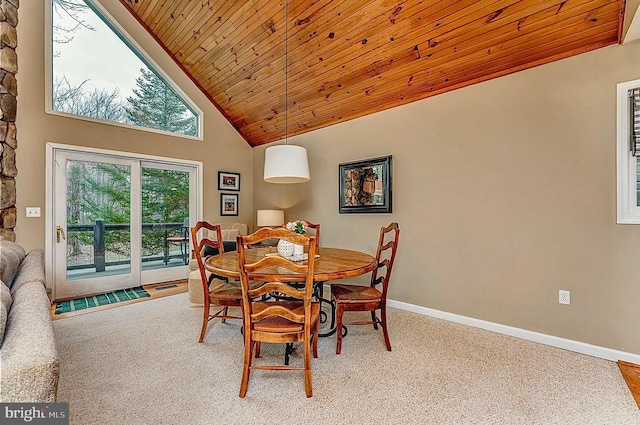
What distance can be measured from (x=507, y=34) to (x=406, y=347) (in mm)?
2689

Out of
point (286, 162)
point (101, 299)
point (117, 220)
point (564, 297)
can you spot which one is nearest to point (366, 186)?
point (286, 162)

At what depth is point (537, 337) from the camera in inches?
100

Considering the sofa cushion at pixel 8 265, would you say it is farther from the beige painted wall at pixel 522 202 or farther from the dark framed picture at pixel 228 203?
the dark framed picture at pixel 228 203

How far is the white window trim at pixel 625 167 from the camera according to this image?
2.18 metres

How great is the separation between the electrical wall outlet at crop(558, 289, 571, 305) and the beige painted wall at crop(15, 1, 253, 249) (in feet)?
15.1

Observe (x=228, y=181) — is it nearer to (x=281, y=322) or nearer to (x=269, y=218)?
(x=269, y=218)

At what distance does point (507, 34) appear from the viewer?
243 cm

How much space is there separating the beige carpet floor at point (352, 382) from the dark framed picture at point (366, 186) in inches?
59.1

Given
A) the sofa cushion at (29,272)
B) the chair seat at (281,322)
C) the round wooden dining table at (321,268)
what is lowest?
the chair seat at (281,322)

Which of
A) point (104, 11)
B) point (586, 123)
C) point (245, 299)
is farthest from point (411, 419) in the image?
point (104, 11)

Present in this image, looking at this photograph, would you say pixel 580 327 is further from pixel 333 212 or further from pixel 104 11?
pixel 104 11

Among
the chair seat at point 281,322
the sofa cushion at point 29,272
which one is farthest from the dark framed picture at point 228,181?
the chair seat at point 281,322

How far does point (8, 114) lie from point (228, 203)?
9.30 ft

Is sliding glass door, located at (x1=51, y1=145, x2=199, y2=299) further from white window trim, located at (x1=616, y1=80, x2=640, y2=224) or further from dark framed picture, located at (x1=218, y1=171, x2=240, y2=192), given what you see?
white window trim, located at (x1=616, y1=80, x2=640, y2=224)
